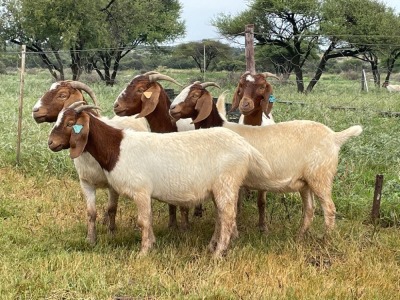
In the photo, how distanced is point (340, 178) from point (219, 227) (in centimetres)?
264

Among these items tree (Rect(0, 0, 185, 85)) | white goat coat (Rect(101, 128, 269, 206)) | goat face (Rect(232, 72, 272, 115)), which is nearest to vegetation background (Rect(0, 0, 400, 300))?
white goat coat (Rect(101, 128, 269, 206))

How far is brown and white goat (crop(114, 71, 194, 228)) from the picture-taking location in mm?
5582

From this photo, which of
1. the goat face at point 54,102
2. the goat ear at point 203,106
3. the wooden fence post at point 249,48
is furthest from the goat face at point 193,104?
the wooden fence post at point 249,48

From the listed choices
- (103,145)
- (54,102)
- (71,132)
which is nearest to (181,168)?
(103,145)

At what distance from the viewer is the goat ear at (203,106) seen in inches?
214

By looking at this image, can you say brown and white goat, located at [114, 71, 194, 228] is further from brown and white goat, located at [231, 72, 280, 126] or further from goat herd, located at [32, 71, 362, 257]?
brown and white goat, located at [231, 72, 280, 126]

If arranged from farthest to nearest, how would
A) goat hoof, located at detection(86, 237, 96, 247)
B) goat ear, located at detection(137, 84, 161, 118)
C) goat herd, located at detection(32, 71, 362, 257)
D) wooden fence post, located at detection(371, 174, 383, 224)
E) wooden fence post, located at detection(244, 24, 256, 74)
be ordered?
wooden fence post, located at detection(244, 24, 256, 74)
wooden fence post, located at detection(371, 174, 383, 224)
goat ear, located at detection(137, 84, 161, 118)
goat hoof, located at detection(86, 237, 96, 247)
goat herd, located at detection(32, 71, 362, 257)

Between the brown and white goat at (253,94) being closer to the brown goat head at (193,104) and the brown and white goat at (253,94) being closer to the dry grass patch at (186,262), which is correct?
the brown goat head at (193,104)

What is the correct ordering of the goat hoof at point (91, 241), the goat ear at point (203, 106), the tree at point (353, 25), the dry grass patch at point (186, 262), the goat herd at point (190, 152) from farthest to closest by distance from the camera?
the tree at point (353, 25)
the goat ear at point (203, 106)
the goat hoof at point (91, 241)
the goat herd at point (190, 152)
the dry grass patch at point (186, 262)

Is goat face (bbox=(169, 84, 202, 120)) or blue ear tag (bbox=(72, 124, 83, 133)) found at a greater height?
goat face (bbox=(169, 84, 202, 120))

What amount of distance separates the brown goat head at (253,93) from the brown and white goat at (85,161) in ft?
4.10

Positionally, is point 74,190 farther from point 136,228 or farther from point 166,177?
point 166,177

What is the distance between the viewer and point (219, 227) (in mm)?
4918

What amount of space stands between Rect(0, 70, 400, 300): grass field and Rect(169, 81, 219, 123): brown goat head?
4.20 ft
